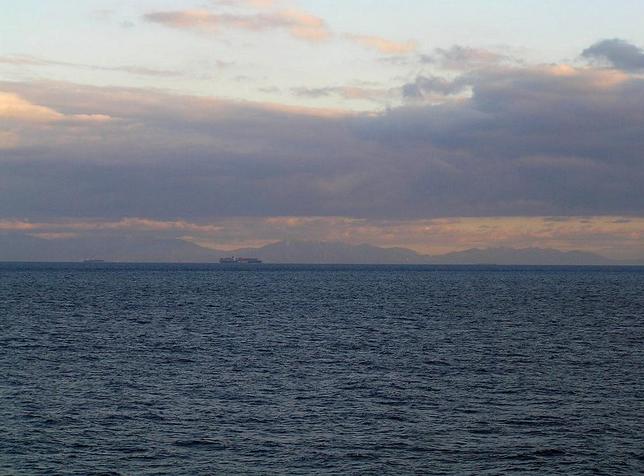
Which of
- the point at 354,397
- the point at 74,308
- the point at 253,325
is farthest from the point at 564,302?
the point at 354,397

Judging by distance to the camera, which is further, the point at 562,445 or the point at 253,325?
the point at 253,325

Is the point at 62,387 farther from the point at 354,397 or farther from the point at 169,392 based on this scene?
the point at 354,397

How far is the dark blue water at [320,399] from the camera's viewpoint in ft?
130

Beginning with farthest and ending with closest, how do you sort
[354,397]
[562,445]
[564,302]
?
[564,302] → [354,397] → [562,445]

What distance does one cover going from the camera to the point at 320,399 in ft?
176


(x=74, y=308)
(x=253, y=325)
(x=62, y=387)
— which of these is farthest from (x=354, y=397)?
(x=74, y=308)

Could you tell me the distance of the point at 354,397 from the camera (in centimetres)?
5447

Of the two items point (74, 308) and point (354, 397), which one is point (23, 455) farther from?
point (74, 308)

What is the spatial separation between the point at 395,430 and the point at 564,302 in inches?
4939

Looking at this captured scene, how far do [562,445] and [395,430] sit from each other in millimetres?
8700

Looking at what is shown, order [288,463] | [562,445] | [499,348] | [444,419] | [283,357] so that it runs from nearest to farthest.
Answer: [288,463]
[562,445]
[444,419]
[283,357]
[499,348]

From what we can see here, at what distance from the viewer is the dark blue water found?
39.7m

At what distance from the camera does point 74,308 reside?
136 m

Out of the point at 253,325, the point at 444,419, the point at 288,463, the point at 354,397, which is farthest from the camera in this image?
the point at 253,325
